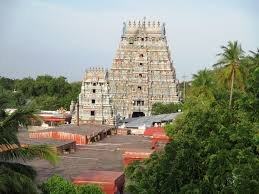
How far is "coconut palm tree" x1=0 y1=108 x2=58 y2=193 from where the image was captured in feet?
39.2

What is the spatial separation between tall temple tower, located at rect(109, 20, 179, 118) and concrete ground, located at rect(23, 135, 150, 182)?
16920 millimetres

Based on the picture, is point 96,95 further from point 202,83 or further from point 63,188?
point 63,188

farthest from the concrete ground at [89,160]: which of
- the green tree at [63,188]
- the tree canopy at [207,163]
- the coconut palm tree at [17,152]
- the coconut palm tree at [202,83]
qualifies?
the coconut palm tree at [17,152]

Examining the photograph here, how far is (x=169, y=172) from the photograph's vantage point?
14.4 m

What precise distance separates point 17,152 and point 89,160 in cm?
2004

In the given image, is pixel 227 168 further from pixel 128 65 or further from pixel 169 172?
pixel 128 65

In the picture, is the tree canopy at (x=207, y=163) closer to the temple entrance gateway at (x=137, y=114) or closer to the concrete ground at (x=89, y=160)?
the concrete ground at (x=89, y=160)

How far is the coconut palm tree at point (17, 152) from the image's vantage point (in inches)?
471

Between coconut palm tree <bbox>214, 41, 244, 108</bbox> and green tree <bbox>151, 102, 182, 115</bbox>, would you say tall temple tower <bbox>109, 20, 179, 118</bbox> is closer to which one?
green tree <bbox>151, 102, 182, 115</bbox>

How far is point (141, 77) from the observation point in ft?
205

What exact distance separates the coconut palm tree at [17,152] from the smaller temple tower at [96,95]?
4092 centimetres

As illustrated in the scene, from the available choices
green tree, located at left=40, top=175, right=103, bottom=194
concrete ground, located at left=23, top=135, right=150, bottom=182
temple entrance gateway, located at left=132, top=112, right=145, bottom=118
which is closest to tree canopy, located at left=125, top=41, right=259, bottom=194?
green tree, located at left=40, top=175, right=103, bottom=194

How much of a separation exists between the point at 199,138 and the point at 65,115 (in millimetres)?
47783

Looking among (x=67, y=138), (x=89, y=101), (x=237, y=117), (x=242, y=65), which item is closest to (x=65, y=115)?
(x=89, y=101)
